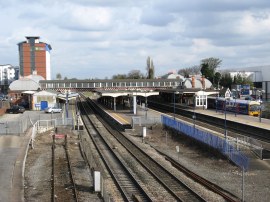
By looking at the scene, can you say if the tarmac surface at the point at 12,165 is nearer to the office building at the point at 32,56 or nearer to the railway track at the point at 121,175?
the railway track at the point at 121,175

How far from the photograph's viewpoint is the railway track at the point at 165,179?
20.0 metres

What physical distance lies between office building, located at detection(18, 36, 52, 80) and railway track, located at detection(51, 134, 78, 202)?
127 meters

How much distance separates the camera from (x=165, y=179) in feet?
78.0

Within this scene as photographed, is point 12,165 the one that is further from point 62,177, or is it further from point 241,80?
point 241,80

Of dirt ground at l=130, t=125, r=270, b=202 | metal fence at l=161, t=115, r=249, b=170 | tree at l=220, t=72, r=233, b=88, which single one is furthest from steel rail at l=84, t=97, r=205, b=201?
tree at l=220, t=72, r=233, b=88

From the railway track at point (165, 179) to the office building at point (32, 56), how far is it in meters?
127

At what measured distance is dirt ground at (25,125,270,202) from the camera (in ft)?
66.2

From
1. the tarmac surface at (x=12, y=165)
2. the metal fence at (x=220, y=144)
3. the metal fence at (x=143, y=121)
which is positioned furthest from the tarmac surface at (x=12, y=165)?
the metal fence at (x=143, y=121)

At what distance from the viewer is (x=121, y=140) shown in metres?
41.5

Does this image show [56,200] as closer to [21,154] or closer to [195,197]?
[195,197]

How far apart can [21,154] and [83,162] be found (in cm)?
441

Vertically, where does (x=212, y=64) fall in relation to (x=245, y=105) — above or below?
above

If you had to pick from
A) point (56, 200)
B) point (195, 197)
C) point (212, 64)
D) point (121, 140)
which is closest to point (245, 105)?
point (121, 140)

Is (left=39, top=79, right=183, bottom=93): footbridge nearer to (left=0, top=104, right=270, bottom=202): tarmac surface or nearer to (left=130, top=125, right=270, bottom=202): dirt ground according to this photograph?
(left=130, top=125, right=270, bottom=202): dirt ground
